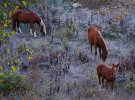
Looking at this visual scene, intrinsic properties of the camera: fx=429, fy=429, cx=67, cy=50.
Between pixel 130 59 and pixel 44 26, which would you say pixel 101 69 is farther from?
pixel 44 26

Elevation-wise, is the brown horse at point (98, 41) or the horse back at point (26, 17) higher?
the horse back at point (26, 17)

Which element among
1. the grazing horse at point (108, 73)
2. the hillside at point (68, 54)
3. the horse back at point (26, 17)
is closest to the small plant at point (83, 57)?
the hillside at point (68, 54)

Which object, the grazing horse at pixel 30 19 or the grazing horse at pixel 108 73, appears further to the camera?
the grazing horse at pixel 30 19

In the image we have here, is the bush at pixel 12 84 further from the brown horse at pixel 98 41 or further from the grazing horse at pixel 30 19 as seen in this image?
the grazing horse at pixel 30 19

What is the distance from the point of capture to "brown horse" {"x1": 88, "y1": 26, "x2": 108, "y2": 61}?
45.5 ft

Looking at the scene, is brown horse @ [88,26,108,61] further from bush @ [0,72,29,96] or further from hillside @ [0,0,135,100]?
bush @ [0,72,29,96]

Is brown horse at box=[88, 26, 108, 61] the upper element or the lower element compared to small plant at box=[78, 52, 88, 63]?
upper

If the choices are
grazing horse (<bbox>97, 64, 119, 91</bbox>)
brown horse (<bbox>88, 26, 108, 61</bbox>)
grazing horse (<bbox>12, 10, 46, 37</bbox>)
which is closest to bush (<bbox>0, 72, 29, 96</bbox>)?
grazing horse (<bbox>97, 64, 119, 91</bbox>)

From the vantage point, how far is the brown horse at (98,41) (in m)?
13.9

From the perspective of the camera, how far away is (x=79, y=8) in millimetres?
18234

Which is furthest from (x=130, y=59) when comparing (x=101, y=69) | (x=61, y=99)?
(x=61, y=99)

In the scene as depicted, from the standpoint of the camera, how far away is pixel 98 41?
14.1 m

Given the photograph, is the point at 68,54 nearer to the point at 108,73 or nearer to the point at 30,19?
the point at 30,19

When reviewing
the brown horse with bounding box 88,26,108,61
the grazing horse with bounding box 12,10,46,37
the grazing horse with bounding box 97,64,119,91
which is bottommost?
the grazing horse with bounding box 97,64,119,91
